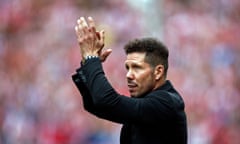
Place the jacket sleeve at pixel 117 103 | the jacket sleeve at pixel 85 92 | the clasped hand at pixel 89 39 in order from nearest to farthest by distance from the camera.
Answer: the jacket sleeve at pixel 117 103
the clasped hand at pixel 89 39
the jacket sleeve at pixel 85 92

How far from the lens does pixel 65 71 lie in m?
11.7

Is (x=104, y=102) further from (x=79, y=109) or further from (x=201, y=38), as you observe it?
(x=201, y=38)

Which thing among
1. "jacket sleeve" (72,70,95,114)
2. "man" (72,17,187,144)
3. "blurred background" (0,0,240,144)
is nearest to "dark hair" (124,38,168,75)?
"man" (72,17,187,144)

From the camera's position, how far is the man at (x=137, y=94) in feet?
12.1

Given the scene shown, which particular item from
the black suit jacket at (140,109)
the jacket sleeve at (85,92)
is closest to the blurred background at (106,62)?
the jacket sleeve at (85,92)

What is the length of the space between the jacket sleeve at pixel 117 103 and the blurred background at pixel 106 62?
721 centimetres

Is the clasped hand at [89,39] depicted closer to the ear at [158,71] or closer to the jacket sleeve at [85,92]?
the jacket sleeve at [85,92]

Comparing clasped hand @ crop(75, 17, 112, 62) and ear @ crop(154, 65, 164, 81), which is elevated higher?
clasped hand @ crop(75, 17, 112, 62)

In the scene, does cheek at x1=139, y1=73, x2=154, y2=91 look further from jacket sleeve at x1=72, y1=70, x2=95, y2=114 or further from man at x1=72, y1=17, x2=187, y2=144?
jacket sleeve at x1=72, y1=70, x2=95, y2=114

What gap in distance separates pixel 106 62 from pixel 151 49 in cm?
760

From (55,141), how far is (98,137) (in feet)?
2.17

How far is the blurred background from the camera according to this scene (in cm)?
1127

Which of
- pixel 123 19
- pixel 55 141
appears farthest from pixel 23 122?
pixel 123 19

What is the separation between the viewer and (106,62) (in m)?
11.5
